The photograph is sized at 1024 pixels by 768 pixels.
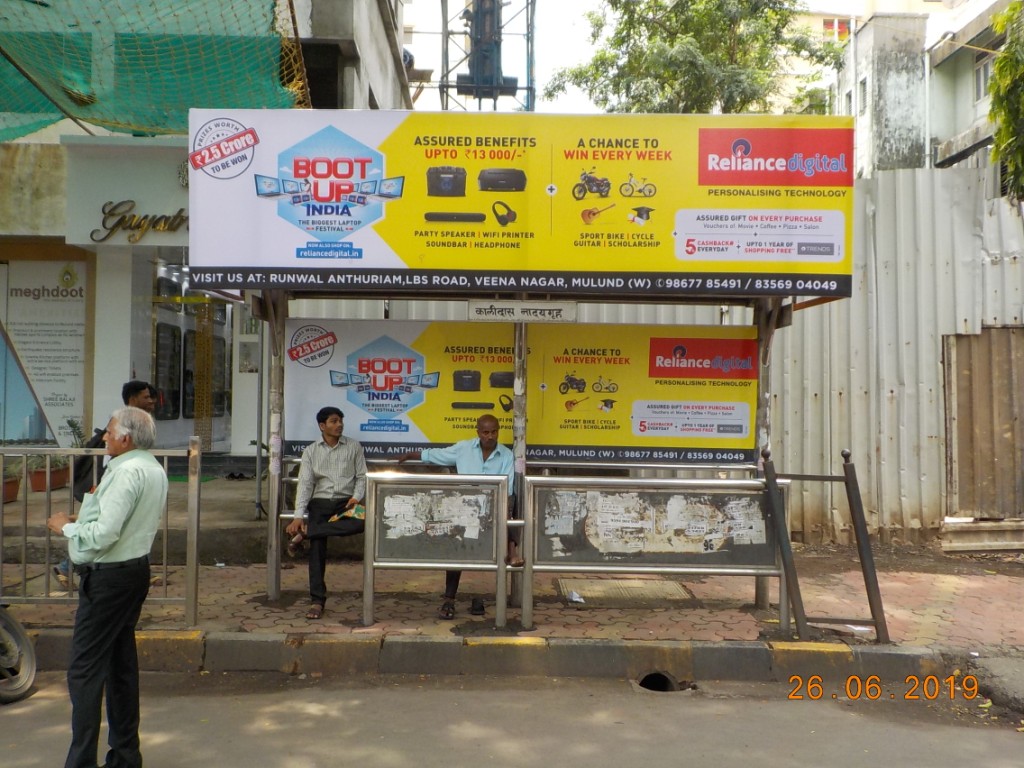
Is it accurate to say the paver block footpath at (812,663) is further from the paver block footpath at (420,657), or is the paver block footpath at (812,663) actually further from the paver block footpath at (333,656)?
the paver block footpath at (333,656)

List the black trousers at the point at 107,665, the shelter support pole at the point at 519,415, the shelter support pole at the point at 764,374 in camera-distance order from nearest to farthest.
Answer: the black trousers at the point at 107,665, the shelter support pole at the point at 519,415, the shelter support pole at the point at 764,374

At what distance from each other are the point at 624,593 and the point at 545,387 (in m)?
1.79

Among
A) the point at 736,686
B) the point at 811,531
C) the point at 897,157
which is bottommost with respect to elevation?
the point at 736,686

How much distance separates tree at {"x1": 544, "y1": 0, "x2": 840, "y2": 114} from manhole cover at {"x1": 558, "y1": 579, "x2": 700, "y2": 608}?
13254 mm

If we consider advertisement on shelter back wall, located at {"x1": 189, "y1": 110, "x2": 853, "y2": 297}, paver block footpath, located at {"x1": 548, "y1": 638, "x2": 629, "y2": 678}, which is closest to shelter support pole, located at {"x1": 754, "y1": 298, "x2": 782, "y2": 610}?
advertisement on shelter back wall, located at {"x1": 189, "y1": 110, "x2": 853, "y2": 297}

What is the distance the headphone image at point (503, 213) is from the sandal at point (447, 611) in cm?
269

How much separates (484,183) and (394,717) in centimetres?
344

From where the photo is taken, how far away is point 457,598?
21.5 ft

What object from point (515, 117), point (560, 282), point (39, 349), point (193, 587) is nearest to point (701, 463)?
point (560, 282)

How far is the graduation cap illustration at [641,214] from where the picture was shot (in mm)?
5770

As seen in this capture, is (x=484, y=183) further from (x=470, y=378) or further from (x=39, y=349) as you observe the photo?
(x=39, y=349)

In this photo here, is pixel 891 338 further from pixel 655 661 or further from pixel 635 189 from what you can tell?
pixel 655 661

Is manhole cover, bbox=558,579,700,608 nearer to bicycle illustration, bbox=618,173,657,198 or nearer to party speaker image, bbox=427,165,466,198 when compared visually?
bicycle illustration, bbox=618,173,657,198

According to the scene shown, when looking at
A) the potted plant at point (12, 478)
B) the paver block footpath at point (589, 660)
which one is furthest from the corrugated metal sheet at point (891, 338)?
the potted plant at point (12, 478)
